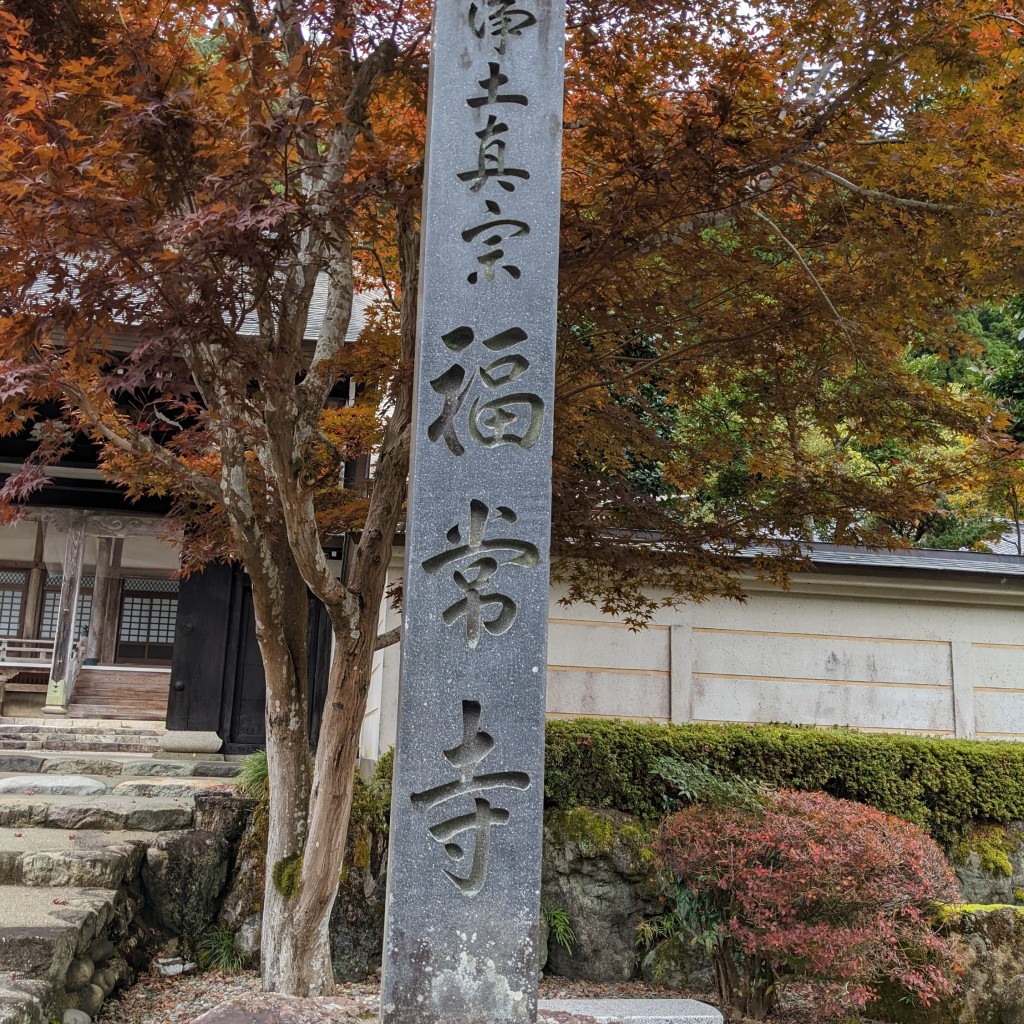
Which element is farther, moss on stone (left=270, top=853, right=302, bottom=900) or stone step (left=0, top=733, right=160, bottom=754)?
stone step (left=0, top=733, right=160, bottom=754)

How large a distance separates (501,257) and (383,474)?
2108 millimetres

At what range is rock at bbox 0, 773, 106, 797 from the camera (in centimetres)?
891

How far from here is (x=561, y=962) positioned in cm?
786

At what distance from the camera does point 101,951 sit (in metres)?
6.50

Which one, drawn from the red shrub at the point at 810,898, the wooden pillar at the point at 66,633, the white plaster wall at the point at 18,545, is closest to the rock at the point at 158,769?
the wooden pillar at the point at 66,633

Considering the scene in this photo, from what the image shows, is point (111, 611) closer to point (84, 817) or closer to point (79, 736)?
point (79, 736)

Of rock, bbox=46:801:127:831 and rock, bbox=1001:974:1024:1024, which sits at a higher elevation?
rock, bbox=46:801:127:831

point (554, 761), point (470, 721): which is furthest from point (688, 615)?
point (470, 721)

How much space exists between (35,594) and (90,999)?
1175 centimetres

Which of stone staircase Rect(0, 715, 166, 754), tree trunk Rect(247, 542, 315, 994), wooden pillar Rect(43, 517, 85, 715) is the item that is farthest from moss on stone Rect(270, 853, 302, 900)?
wooden pillar Rect(43, 517, 85, 715)

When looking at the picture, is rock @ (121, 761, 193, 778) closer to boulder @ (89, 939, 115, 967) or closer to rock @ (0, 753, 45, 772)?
rock @ (0, 753, 45, 772)

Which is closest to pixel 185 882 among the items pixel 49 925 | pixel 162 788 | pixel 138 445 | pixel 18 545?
pixel 49 925

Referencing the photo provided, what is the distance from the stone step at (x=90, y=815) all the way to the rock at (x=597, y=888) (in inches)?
124

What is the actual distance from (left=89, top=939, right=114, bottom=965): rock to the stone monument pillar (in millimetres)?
3675
